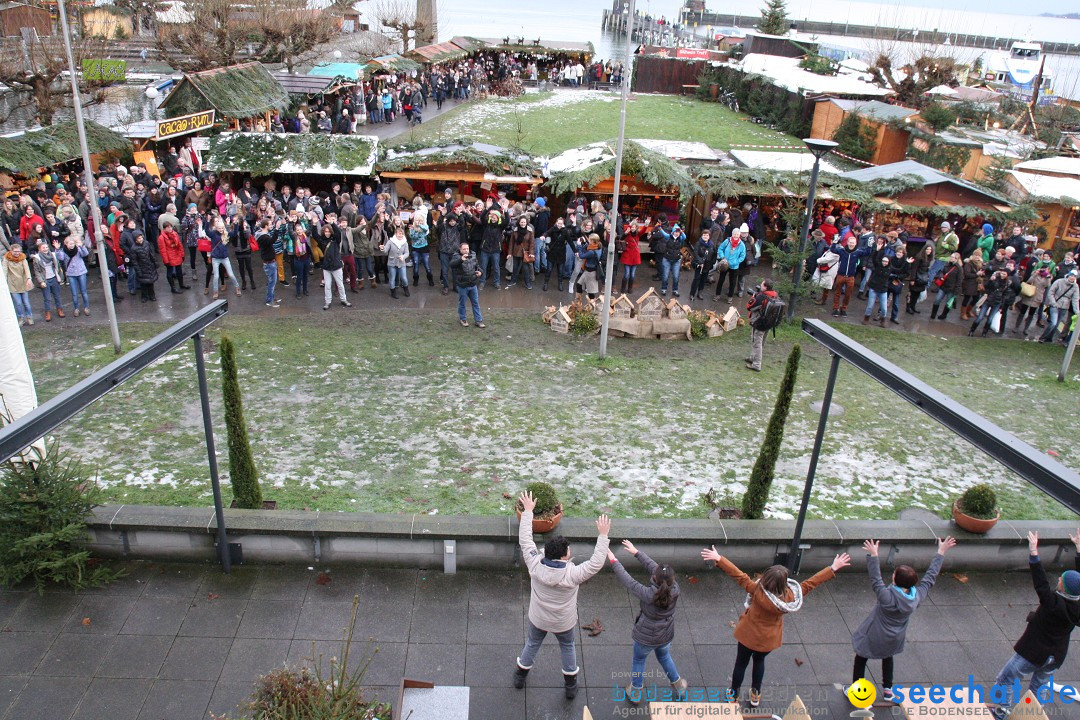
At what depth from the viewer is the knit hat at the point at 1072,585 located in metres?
5.55

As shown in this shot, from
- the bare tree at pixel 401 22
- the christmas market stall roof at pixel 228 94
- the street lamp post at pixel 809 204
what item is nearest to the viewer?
the street lamp post at pixel 809 204

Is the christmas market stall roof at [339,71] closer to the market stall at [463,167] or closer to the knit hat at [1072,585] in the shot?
the market stall at [463,167]

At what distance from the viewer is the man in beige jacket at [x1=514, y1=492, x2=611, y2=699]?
18.5 feet

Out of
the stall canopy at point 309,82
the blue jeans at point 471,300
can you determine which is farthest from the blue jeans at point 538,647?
the stall canopy at point 309,82

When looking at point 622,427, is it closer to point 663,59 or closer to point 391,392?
point 391,392

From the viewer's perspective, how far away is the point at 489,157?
18891 millimetres

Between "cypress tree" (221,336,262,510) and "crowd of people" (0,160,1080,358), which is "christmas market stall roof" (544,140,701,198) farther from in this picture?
"cypress tree" (221,336,262,510)

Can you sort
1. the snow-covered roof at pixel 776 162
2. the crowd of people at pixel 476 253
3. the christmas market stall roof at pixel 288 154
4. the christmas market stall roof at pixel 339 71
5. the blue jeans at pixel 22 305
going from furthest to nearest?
1. the christmas market stall roof at pixel 339 71
2. the snow-covered roof at pixel 776 162
3. the christmas market stall roof at pixel 288 154
4. the crowd of people at pixel 476 253
5. the blue jeans at pixel 22 305

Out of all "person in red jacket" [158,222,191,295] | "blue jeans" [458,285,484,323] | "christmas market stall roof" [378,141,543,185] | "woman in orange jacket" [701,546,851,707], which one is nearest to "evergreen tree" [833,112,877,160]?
"christmas market stall roof" [378,141,543,185]

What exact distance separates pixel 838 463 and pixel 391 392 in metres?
6.37

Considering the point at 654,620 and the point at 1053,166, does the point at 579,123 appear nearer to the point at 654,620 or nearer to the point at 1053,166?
the point at 1053,166

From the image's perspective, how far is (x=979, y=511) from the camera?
7.82 metres

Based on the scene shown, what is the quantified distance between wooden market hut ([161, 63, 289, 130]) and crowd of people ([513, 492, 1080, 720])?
71.9 ft

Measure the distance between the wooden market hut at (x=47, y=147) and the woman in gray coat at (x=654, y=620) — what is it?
16.9m
